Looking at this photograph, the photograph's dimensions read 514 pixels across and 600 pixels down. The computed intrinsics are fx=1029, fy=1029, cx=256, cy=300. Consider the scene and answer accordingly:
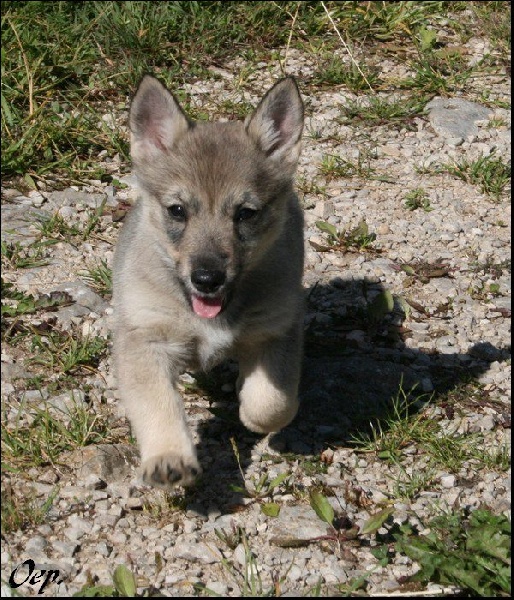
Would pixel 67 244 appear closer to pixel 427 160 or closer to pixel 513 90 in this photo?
pixel 427 160

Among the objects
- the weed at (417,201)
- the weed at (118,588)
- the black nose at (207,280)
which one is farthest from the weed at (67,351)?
the weed at (417,201)

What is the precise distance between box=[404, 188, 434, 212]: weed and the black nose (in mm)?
2762

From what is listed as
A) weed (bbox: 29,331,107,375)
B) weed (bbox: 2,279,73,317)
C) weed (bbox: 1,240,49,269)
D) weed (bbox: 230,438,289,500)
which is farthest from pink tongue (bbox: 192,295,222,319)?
weed (bbox: 1,240,49,269)

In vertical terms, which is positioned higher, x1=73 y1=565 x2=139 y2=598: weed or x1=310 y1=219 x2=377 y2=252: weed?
x1=73 y1=565 x2=139 y2=598: weed

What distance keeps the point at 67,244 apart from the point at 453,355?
2.31m

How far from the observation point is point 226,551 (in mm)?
4129

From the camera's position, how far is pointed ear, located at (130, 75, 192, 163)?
470cm

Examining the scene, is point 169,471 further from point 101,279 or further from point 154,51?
point 154,51

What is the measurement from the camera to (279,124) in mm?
4883

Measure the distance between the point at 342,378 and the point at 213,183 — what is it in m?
1.34

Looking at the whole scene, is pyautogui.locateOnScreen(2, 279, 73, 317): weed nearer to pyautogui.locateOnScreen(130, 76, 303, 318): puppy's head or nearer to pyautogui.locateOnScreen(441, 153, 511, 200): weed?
pyautogui.locateOnScreen(130, 76, 303, 318): puppy's head

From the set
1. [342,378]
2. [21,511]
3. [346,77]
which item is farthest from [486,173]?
[21,511]

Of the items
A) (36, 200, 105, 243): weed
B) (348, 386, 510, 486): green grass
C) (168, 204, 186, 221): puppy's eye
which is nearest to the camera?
(168, 204, 186, 221): puppy's eye

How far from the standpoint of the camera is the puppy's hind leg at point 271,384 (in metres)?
4.58
